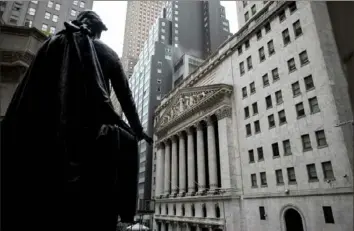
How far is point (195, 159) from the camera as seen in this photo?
47750mm

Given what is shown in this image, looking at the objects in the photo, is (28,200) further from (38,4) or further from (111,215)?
(38,4)

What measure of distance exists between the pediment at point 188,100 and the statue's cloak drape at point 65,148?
121ft

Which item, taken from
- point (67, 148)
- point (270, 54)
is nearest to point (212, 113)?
point (270, 54)

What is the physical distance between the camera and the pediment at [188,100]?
40.5 m

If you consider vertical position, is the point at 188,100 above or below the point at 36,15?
above

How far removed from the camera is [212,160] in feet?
130

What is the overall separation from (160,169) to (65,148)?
55.4 meters

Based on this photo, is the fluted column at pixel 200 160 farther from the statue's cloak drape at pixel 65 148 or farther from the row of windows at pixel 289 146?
the statue's cloak drape at pixel 65 148

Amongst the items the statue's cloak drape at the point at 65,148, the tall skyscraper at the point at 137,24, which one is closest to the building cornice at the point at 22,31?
the statue's cloak drape at the point at 65,148

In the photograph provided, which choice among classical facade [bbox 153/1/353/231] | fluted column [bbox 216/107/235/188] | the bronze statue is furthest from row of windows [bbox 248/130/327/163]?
the bronze statue

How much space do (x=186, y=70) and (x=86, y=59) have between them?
6680 centimetres

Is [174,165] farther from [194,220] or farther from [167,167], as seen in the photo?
[194,220]

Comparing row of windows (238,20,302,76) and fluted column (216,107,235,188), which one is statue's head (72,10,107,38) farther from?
fluted column (216,107,235,188)

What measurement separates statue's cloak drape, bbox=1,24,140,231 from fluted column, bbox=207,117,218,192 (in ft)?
120
